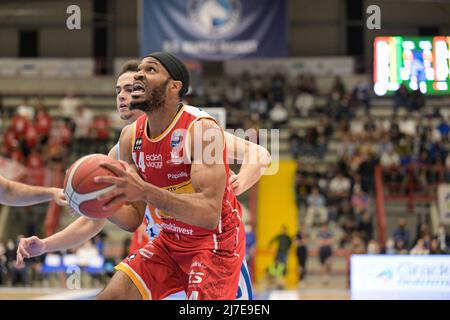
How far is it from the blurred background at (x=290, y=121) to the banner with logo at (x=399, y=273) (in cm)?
3

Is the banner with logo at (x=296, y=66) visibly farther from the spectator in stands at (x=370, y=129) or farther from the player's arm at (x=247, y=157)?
the player's arm at (x=247, y=157)

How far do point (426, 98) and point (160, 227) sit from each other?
18531 mm

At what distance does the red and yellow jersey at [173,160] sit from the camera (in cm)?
489

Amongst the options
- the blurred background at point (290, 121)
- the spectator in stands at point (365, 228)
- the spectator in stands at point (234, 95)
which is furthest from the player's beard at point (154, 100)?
the spectator in stands at point (234, 95)

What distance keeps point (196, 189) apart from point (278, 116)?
18.6 m

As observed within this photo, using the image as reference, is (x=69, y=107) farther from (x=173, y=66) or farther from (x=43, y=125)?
(x=173, y=66)

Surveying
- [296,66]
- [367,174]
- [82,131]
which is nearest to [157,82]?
[367,174]

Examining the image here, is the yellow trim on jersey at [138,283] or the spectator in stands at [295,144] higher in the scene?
the spectator in stands at [295,144]

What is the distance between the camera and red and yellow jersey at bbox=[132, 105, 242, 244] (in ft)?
16.0

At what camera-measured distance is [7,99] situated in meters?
24.8

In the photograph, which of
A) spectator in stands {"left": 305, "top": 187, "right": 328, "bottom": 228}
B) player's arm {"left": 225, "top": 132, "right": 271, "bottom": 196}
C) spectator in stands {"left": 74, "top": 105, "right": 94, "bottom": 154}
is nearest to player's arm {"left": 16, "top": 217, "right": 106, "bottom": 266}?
player's arm {"left": 225, "top": 132, "right": 271, "bottom": 196}

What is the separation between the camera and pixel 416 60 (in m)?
17.6

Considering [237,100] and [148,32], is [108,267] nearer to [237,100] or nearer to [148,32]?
[148,32]

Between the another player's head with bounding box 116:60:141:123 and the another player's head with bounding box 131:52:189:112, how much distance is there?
1.30 m
